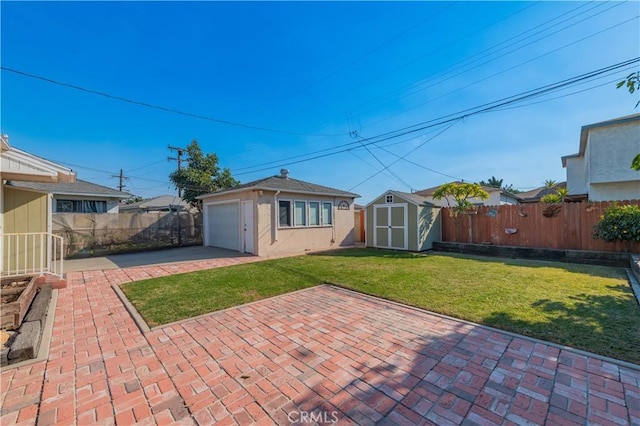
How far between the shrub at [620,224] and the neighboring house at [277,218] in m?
9.38

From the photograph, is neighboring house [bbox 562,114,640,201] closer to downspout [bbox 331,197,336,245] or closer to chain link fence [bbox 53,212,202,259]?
downspout [bbox 331,197,336,245]

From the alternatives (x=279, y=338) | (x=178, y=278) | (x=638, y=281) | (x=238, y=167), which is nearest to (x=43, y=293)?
(x=178, y=278)

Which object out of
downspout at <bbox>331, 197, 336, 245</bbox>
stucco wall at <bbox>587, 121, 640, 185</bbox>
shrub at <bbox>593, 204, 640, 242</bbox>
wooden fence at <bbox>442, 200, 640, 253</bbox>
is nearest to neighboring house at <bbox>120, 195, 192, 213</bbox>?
downspout at <bbox>331, 197, 336, 245</bbox>

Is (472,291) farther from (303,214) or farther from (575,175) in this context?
(575,175)

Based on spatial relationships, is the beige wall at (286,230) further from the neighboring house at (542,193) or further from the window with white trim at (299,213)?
the neighboring house at (542,193)

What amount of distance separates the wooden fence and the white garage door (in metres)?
9.85

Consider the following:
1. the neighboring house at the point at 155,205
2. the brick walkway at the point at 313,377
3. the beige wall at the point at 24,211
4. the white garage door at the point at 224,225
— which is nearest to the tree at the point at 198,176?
the neighboring house at the point at 155,205

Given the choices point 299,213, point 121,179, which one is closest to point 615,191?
point 299,213

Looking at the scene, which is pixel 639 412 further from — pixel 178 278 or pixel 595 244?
pixel 595 244

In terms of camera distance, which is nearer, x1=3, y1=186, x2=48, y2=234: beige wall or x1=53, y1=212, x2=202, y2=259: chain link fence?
x1=3, y1=186, x2=48, y2=234: beige wall

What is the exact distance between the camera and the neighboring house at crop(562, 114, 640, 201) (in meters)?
10.7

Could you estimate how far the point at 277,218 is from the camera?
36.7ft

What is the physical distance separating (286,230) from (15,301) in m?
8.09

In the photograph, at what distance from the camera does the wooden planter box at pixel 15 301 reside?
364 centimetres
